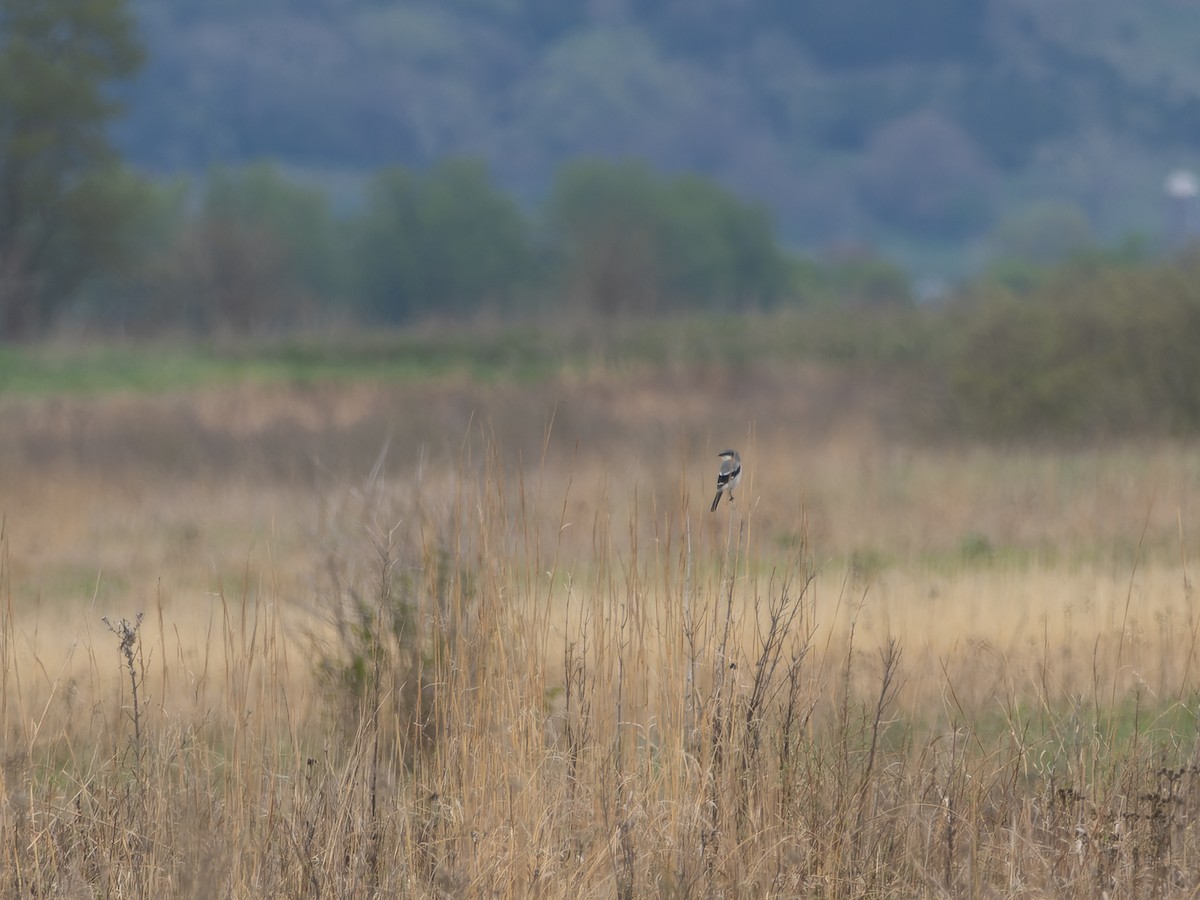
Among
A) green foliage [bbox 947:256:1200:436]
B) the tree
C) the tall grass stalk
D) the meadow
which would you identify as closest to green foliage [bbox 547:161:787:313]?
the tree

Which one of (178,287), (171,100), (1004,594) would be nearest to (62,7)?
(178,287)

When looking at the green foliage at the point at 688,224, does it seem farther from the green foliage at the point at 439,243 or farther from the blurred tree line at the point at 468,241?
the green foliage at the point at 439,243

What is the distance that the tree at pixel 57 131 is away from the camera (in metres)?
47.5

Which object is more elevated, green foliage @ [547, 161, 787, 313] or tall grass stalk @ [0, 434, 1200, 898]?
green foliage @ [547, 161, 787, 313]

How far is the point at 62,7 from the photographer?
47.8m

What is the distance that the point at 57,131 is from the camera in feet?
158

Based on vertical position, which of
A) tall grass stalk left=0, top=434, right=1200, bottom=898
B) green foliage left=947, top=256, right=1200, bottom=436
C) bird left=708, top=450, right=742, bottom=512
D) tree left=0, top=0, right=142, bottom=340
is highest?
tree left=0, top=0, right=142, bottom=340

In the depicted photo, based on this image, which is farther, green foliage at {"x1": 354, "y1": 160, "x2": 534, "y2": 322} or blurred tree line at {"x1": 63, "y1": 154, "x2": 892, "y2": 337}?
green foliage at {"x1": 354, "y1": 160, "x2": 534, "y2": 322}

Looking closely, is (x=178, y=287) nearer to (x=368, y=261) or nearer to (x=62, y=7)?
(x=62, y=7)

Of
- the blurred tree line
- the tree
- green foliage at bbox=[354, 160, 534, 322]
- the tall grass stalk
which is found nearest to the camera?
the tall grass stalk

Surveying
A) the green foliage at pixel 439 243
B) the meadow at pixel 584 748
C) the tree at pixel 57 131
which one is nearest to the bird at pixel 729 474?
the meadow at pixel 584 748

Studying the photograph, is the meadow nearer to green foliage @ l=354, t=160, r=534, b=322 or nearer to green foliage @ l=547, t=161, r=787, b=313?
green foliage @ l=547, t=161, r=787, b=313

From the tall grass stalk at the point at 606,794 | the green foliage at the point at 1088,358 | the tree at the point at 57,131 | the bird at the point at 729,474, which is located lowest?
the tall grass stalk at the point at 606,794

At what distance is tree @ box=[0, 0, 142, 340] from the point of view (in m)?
47.5
